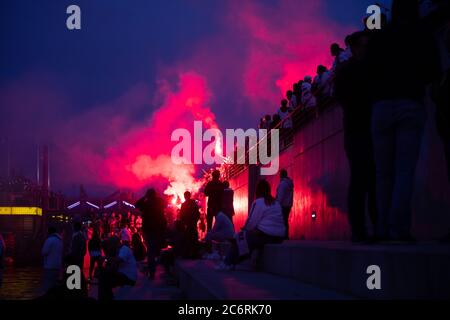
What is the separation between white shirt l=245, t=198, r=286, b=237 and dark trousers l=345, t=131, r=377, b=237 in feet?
9.96

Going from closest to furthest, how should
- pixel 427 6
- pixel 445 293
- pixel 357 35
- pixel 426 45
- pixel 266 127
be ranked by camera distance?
1. pixel 445 293
2. pixel 426 45
3. pixel 357 35
4. pixel 427 6
5. pixel 266 127

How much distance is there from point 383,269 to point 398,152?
1.65 metres

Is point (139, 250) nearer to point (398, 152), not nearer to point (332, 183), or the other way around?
point (332, 183)

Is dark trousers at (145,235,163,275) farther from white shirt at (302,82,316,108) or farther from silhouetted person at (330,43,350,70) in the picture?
silhouetted person at (330,43,350,70)

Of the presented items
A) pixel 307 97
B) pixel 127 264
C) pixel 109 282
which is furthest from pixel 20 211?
pixel 109 282

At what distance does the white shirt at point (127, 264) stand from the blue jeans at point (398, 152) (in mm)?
6501

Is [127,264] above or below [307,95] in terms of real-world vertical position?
below

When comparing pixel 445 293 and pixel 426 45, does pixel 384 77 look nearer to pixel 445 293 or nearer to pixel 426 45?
pixel 426 45

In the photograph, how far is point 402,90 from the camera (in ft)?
22.1

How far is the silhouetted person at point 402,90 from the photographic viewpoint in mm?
6605
